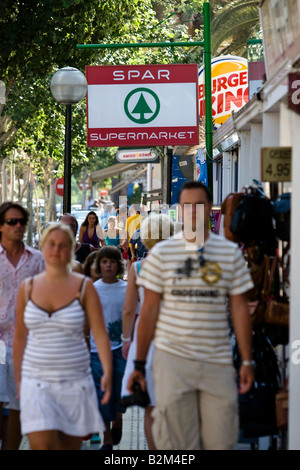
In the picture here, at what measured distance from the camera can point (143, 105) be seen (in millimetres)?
13727

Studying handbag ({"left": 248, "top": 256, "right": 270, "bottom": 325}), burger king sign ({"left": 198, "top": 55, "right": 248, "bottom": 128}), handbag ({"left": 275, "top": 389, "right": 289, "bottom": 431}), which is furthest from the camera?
burger king sign ({"left": 198, "top": 55, "right": 248, "bottom": 128})

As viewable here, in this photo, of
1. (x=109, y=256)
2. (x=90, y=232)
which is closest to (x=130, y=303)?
(x=109, y=256)

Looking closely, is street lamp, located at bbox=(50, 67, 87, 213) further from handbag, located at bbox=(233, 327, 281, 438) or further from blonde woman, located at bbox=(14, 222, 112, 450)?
blonde woman, located at bbox=(14, 222, 112, 450)

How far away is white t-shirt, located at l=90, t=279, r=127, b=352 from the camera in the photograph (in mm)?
7895

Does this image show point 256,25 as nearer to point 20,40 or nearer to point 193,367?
point 20,40

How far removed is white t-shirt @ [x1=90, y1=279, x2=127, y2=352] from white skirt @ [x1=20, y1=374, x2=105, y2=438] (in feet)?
6.69

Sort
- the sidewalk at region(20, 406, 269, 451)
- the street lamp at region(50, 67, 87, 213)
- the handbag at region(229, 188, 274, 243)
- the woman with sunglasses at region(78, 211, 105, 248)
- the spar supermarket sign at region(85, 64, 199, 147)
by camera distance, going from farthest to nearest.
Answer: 1. the woman with sunglasses at region(78, 211, 105, 248)
2. the street lamp at region(50, 67, 87, 213)
3. the spar supermarket sign at region(85, 64, 199, 147)
4. the sidewalk at region(20, 406, 269, 451)
5. the handbag at region(229, 188, 274, 243)

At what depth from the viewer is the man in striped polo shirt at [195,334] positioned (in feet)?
17.6

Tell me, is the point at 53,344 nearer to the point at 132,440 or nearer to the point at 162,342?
the point at 162,342

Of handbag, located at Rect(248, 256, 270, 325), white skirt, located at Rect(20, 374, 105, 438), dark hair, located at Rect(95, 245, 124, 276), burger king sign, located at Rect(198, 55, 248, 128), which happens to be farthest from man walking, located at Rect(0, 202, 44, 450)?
burger king sign, located at Rect(198, 55, 248, 128)

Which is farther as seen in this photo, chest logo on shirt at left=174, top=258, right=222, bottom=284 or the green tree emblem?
the green tree emblem

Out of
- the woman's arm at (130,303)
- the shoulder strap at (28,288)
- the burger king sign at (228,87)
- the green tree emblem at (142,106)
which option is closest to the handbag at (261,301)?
the woman's arm at (130,303)

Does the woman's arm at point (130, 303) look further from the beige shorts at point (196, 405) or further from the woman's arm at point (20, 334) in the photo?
the beige shorts at point (196, 405)

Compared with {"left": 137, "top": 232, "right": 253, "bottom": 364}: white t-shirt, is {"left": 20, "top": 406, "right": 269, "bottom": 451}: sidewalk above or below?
below
